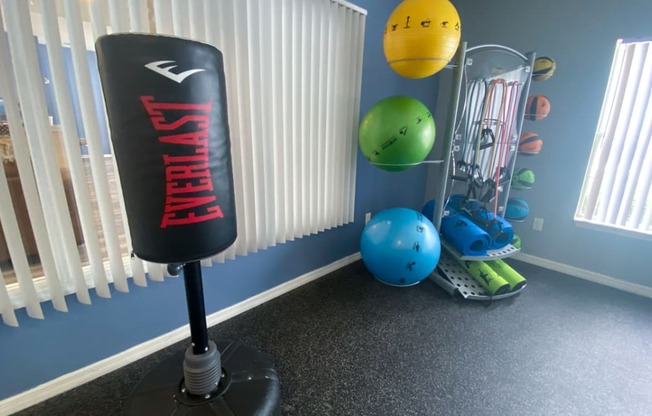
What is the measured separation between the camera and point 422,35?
60.7 inches

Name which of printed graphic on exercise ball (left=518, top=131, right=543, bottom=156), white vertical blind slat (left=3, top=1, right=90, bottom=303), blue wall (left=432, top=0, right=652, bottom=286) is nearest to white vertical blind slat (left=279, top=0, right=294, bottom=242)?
white vertical blind slat (left=3, top=1, right=90, bottom=303)

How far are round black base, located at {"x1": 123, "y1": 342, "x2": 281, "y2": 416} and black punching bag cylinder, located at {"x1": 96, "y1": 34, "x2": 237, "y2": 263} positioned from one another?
620 millimetres

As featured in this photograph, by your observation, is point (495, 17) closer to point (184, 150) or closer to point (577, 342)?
point (577, 342)

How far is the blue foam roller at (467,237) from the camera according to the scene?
6.74 feet

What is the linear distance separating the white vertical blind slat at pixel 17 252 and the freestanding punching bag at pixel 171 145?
532 millimetres

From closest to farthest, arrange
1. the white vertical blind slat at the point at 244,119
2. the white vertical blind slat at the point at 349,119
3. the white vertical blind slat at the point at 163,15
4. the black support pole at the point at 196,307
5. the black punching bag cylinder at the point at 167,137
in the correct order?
the black punching bag cylinder at the point at 167,137
the black support pole at the point at 196,307
the white vertical blind slat at the point at 163,15
the white vertical blind slat at the point at 244,119
the white vertical blind slat at the point at 349,119

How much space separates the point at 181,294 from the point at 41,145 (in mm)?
915

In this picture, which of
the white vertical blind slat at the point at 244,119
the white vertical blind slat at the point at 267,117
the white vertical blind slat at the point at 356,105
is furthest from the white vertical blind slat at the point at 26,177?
the white vertical blind slat at the point at 356,105

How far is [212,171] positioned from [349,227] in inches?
66.7

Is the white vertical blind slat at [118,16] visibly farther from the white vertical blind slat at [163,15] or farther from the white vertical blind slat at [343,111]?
the white vertical blind slat at [343,111]

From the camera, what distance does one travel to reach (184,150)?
0.88 m

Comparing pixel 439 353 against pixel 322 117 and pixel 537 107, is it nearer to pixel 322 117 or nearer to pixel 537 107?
pixel 322 117

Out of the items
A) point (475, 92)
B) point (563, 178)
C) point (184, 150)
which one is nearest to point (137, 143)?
point (184, 150)

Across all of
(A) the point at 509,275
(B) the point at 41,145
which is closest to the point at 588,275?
(A) the point at 509,275
